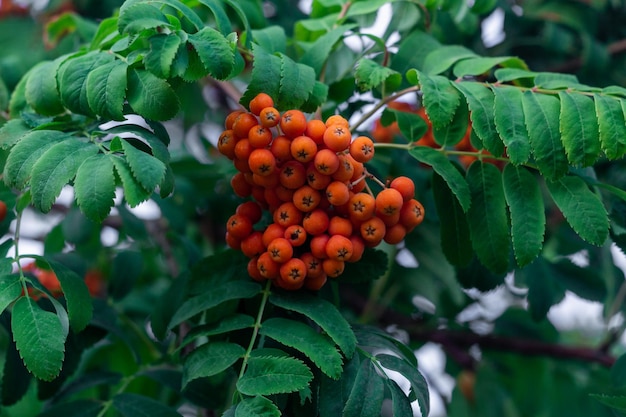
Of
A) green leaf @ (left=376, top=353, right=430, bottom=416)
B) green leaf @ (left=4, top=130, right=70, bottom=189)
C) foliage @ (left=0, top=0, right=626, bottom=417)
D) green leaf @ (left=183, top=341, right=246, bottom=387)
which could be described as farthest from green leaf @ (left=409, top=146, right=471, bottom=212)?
green leaf @ (left=4, top=130, right=70, bottom=189)

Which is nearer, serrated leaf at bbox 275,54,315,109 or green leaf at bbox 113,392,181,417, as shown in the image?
serrated leaf at bbox 275,54,315,109

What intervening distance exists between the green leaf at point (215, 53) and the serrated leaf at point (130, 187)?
0.16 m

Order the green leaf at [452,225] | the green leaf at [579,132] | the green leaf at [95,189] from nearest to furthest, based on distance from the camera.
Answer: the green leaf at [95,189] → the green leaf at [579,132] → the green leaf at [452,225]

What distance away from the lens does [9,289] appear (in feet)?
3.09

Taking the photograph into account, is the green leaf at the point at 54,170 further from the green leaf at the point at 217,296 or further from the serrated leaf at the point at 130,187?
the green leaf at the point at 217,296

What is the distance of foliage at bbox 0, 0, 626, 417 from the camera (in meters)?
0.92

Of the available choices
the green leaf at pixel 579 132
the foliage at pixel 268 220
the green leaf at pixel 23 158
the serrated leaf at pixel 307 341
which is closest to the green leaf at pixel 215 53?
the foliage at pixel 268 220

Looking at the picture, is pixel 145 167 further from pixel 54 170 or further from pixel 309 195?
pixel 309 195

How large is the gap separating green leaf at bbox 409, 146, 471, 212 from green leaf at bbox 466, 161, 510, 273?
4cm

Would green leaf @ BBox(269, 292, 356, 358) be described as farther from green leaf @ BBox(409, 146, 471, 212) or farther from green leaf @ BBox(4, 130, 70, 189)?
green leaf @ BBox(4, 130, 70, 189)

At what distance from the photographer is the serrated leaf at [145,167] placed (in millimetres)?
875

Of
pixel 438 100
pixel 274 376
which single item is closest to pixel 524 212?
pixel 438 100

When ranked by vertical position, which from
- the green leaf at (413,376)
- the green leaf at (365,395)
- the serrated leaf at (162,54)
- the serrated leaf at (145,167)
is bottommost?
the green leaf at (413,376)

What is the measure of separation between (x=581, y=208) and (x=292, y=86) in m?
0.42
